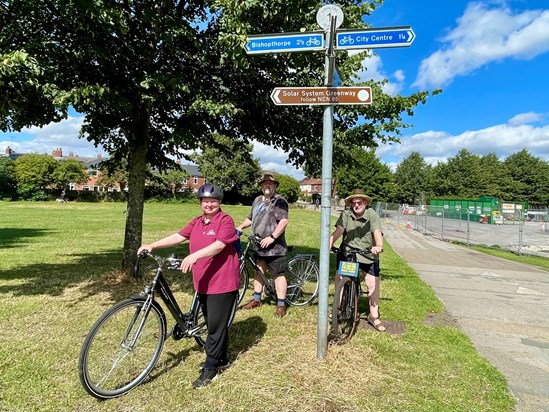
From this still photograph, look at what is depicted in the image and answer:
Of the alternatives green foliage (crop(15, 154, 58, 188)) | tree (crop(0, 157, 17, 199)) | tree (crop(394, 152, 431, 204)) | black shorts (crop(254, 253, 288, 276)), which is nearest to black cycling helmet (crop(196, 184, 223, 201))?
black shorts (crop(254, 253, 288, 276))

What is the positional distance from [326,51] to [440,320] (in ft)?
13.7

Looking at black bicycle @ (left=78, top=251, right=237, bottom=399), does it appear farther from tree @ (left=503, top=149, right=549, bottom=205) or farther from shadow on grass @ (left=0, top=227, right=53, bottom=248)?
tree @ (left=503, top=149, right=549, bottom=205)

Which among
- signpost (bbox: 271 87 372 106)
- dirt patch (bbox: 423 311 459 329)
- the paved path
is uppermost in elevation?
signpost (bbox: 271 87 372 106)

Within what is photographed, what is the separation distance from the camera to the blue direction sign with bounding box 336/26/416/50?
11.2 feet

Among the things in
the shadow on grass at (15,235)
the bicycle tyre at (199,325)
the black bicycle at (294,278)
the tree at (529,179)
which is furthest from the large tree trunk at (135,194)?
the tree at (529,179)

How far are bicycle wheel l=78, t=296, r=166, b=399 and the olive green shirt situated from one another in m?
2.52

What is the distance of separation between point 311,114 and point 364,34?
336cm

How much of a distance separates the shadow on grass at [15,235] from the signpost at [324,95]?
11.3 m

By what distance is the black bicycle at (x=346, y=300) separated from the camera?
14.2 ft

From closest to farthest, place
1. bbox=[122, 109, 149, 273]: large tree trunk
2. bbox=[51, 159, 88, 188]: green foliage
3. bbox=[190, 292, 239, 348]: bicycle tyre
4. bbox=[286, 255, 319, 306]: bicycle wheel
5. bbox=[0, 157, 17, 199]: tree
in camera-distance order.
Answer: bbox=[190, 292, 239, 348]: bicycle tyre → bbox=[286, 255, 319, 306]: bicycle wheel → bbox=[122, 109, 149, 273]: large tree trunk → bbox=[0, 157, 17, 199]: tree → bbox=[51, 159, 88, 188]: green foliage

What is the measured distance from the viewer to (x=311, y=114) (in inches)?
269

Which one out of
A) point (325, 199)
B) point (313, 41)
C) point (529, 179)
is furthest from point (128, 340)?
point (529, 179)

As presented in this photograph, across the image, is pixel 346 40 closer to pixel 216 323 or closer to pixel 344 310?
pixel 216 323

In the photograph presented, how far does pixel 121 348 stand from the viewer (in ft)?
10.9
